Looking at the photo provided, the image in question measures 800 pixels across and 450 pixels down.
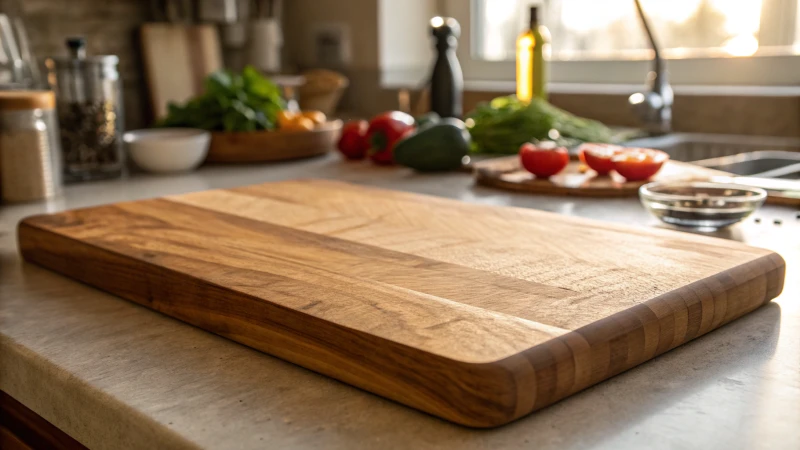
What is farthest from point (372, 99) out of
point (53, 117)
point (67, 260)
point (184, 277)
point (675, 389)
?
point (675, 389)

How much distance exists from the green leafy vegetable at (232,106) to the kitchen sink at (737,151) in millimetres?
743

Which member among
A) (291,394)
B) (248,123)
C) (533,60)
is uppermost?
(533,60)

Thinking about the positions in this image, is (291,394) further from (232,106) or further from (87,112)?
(232,106)

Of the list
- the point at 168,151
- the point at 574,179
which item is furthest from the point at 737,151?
the point at 168,151

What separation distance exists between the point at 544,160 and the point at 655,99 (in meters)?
0.43

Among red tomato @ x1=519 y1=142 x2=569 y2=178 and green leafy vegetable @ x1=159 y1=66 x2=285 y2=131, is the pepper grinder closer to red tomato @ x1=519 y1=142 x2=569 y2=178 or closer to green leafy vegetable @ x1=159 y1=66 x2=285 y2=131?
green leafy vegetable @ x1=159 y1=66 x2=285 y2=131

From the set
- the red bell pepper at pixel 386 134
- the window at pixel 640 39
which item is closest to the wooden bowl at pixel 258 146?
the red bell pepper at pixel 386 134

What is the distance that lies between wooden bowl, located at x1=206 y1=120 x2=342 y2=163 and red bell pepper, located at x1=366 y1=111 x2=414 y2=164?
0.53 ft

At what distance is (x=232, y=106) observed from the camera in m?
1.73

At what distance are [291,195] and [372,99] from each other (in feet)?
4.41

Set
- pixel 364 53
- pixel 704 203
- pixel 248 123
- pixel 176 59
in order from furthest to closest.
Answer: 1. pixel 364 53
2. pixel 176 59
3. pixel 248 123
4. pixel 704 203

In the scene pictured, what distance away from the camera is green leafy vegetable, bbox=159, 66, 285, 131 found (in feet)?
5.70

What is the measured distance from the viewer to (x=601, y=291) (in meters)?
0.69

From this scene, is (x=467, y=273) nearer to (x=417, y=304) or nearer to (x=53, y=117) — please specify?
(x=417, y=304)
